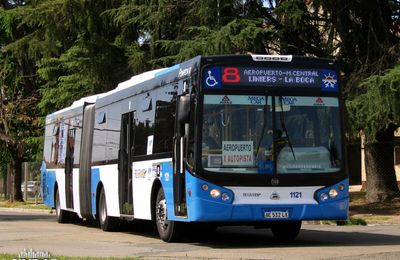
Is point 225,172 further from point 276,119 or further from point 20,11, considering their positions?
point 20,11

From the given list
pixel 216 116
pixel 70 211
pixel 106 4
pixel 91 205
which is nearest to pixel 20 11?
pixel 106 4

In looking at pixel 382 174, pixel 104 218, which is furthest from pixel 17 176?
pixel 104 218

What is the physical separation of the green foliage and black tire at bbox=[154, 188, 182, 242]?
7.01 metres

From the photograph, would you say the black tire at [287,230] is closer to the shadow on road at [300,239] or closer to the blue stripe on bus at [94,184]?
the shadow on road at [300,239]

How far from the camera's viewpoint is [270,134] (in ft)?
42.6

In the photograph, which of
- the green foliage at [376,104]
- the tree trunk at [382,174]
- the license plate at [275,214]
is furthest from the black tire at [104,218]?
the tree trunk at [382,174]

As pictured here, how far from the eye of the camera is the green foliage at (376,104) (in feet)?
61.1

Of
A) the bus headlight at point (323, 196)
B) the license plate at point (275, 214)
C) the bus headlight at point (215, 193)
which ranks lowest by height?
the license plate at point (275, 214)

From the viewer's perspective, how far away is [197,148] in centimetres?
1270

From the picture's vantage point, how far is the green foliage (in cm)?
1861

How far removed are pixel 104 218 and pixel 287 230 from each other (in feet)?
16.7

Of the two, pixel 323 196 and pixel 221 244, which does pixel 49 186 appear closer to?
pixel 221 244

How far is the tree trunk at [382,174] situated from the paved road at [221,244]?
5.98m

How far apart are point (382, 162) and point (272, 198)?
13046mm
